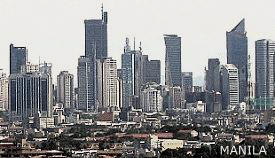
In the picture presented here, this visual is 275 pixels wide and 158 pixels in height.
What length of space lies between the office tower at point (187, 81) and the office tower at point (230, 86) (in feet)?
21.4

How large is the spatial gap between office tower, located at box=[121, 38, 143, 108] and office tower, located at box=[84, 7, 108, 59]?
2410 mm

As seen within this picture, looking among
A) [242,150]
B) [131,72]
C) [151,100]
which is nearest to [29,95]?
[151,100]

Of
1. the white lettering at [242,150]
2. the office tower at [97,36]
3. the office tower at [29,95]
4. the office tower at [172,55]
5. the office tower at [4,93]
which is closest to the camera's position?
the white lettering at [242,150]

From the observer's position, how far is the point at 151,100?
92.7 meters

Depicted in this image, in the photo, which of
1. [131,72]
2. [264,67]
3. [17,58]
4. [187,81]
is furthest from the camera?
[187,81]

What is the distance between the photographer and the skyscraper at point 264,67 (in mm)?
100750

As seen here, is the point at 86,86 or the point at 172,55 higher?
the point at 172,55

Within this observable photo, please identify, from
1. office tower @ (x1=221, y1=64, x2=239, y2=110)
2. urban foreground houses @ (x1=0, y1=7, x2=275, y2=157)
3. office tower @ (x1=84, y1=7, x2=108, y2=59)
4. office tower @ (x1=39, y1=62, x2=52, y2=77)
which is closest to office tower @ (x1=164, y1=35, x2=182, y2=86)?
urban foreground houses @ (x1=0, y1=7, x2=275, y2=157)

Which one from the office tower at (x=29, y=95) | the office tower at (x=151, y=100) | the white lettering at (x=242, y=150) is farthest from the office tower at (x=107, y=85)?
the white lettering at (x=242, y=150)

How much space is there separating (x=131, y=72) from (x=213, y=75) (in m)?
7.11

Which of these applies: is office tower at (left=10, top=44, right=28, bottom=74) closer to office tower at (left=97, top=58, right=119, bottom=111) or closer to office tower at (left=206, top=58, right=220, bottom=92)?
office tower at (left=97, top=58, right=119, bottom=111)

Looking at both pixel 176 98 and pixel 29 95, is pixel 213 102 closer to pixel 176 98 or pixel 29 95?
pixel 176 98

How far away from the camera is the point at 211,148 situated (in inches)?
1478

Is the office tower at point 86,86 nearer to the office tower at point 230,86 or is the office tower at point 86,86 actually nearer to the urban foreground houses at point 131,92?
the urban foreground houses at point 131,92
